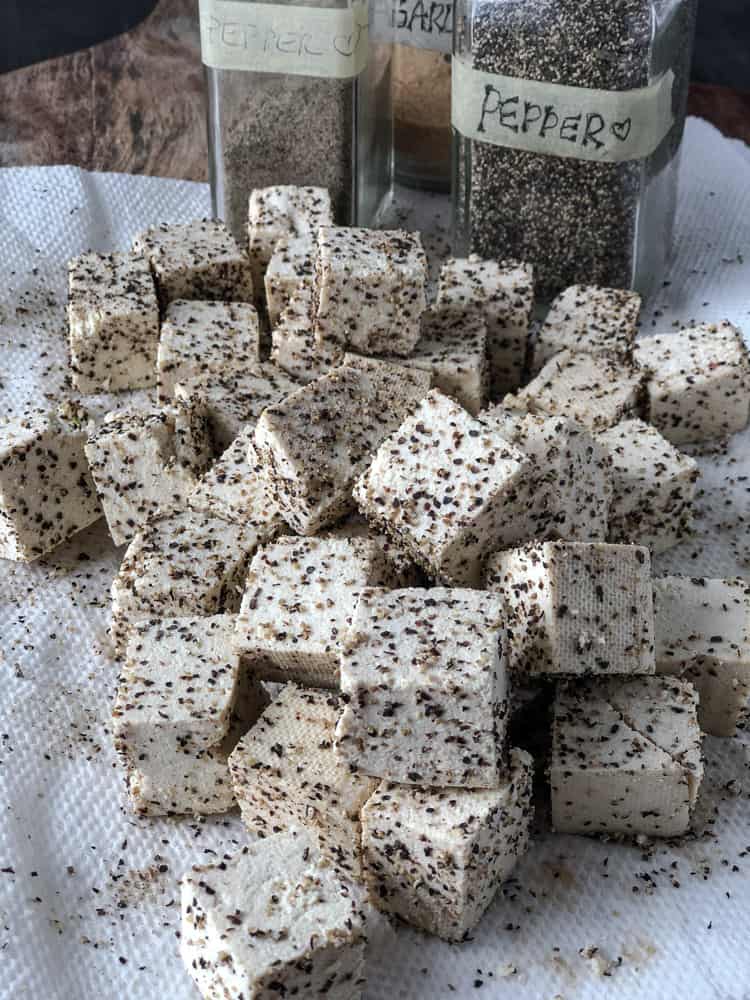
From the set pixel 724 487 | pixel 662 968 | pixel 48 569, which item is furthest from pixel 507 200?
pixel 662 968

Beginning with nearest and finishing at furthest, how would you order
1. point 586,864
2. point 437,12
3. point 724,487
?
point 586,864 < point 724,487 < point 437,12

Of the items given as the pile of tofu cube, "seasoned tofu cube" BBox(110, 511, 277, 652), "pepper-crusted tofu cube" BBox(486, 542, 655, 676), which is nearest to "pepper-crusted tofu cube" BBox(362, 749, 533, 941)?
the pile of tofu cube

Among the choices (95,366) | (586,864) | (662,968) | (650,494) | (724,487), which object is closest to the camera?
(662,968)

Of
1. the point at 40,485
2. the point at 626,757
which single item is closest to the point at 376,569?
the point at 626,757

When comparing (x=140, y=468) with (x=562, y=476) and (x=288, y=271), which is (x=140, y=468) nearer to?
A: (x=288, y=271)

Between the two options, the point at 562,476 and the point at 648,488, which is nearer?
the point at 562,476

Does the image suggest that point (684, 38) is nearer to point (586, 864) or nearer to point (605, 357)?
point (605, 357)

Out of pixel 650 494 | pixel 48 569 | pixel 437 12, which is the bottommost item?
pixel 48 569
